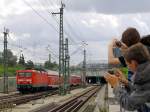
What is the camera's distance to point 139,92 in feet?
13.7

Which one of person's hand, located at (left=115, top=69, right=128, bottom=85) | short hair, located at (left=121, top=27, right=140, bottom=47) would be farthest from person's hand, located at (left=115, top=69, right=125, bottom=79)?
short hair, located at (left=121, top=27, right=140, bottom=47)

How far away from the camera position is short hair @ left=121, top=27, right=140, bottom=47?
461 centimetres

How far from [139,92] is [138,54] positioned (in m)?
0.31

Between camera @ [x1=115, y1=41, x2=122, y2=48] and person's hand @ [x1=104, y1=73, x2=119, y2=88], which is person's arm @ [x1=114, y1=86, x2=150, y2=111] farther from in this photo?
camera @ [x1=115, y1=41, x2=122, y2=48]

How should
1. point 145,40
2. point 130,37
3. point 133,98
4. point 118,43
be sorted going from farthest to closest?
1. point 118,43
2. point 145,40
3. point 130,37
4. point 133,98

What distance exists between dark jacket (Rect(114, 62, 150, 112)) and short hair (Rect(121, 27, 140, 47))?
0.40 m

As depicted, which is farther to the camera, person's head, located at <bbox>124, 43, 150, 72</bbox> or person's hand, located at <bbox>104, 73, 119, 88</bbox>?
person's hand, located at <bbox>104, 73, 119, 88</bbox>

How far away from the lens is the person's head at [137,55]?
4.23 m

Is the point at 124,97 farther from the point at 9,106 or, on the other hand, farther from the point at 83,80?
the point at 83,80

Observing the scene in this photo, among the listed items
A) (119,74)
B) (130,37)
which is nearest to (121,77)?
(119,74)

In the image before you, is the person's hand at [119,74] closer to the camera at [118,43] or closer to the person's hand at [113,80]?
the person's hand at [113,80]

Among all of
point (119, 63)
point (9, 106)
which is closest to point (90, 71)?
point (9, 106)

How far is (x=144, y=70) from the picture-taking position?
167 inches

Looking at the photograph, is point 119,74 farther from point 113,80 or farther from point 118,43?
point 118,43
